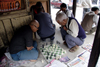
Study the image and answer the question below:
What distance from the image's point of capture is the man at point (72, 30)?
199 centimetres

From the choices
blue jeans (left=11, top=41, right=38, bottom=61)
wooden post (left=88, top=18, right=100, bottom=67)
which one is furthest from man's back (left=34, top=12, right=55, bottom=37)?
wooden post (left=88, top=18, right=100, bottom=67)

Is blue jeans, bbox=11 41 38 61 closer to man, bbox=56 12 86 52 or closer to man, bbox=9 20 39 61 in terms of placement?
man, bbox=9 20 39 61

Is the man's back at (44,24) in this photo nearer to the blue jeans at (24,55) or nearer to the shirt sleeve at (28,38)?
the shirt sleeve at (28,38)

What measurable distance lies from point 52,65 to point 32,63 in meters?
0.52

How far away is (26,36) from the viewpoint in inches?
72.2

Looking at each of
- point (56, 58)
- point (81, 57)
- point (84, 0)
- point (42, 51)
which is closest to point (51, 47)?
point (42, 51)

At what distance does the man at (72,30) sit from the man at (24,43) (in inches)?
23.8

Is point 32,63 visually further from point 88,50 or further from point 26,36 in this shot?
point 88,50

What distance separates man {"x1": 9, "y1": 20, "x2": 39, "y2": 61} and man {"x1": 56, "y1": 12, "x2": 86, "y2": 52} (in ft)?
1.98

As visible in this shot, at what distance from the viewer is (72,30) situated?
2.05 metres

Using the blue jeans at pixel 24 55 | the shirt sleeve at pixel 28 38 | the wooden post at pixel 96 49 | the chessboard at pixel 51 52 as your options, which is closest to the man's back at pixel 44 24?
the chessboard at pixel 51 52

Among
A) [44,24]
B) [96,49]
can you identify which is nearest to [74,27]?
[44,24]

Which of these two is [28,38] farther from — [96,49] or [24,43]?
[96,49]

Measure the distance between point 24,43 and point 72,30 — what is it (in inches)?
47.7
